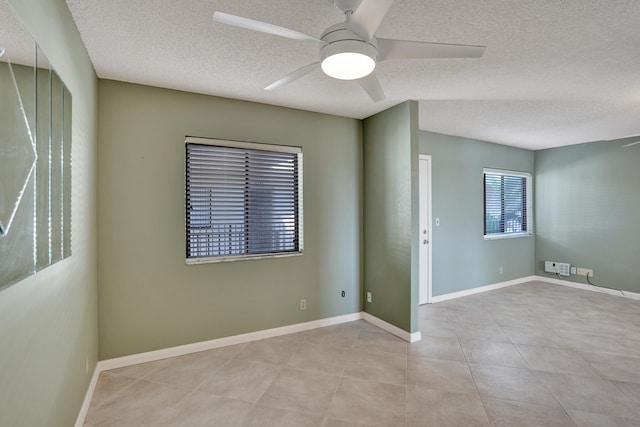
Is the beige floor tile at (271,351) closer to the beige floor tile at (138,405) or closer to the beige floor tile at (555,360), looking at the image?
the beige floor tile at (138,405)

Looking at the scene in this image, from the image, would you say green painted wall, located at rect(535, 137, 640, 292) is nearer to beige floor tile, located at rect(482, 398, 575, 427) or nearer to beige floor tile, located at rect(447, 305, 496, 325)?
beige floor tile, located at rect(447, 305, 496, 325)

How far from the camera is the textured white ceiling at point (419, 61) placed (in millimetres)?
1779

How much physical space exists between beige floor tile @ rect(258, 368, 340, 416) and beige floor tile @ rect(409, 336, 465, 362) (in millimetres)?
967

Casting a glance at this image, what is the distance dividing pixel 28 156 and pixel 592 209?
22.9ft

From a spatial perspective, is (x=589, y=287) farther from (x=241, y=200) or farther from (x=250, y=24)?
(x=250, y=24)

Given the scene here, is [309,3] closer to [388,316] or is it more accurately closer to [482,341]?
[388,316]

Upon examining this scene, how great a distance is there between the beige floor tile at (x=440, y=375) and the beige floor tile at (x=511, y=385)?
77 millimetres

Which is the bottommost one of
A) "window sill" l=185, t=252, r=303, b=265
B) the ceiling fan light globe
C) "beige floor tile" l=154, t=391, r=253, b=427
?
"beige floor tile" l=154, t=391, r=253, b=427

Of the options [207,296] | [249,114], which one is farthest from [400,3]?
[207,296]

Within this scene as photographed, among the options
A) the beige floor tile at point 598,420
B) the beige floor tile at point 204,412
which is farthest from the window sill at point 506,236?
the beige floor tile at point 204,412

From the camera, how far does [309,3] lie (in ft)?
5.62

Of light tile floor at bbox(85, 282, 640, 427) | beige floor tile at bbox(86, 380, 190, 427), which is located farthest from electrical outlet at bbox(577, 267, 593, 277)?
beige floor tile at bbox(86, 380, 190, 427)

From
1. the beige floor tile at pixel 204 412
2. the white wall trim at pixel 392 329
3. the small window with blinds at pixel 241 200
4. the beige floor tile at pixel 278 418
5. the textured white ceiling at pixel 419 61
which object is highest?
the textured white ceiling at pixel 419 61

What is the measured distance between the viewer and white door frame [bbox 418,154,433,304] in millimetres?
4461
